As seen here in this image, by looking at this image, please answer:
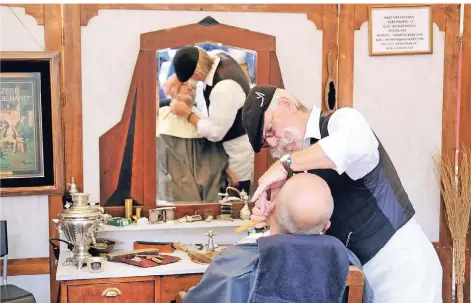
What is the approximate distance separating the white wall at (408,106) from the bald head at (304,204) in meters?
1.84

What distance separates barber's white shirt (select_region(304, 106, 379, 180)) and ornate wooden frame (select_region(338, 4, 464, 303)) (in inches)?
62.0

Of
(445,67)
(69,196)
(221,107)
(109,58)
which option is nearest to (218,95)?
(221,107)

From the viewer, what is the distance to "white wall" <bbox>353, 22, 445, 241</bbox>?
3557 mm

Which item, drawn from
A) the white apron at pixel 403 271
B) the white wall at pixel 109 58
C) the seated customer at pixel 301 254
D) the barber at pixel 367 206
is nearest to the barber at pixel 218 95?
the white wall at pixel 109 58

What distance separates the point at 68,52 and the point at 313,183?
1909 millimetres

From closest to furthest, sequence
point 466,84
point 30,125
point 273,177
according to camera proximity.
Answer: point 273,177 → point 30,125 → point 466,84

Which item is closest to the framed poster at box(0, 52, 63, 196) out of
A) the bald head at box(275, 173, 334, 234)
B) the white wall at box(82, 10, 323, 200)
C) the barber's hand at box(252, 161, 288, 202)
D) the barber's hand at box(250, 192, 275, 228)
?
the white wall at box(82, 10, 323, 200)

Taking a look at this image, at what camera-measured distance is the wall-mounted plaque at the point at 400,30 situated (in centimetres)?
353

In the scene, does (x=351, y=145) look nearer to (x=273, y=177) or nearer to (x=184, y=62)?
(x=273, y=177)

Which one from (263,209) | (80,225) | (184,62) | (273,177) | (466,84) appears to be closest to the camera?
(273,177)

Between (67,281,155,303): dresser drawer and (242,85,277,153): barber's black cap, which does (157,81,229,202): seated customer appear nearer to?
(67,281,155,303): dresser drawer

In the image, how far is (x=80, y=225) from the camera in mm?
2973

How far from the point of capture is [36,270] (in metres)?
3.28

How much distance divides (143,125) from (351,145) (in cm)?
170
